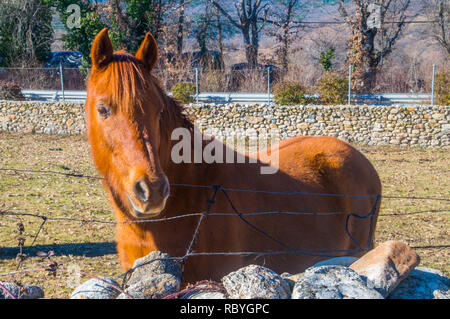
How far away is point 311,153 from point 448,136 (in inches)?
483

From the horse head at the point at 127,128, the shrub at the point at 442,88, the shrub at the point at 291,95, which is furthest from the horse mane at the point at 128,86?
the shrub at the point at 442,88

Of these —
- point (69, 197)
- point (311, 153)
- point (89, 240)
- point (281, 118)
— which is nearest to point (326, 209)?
point (311, 153)

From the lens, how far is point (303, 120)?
48.8 ft

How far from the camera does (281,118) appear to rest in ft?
49.3

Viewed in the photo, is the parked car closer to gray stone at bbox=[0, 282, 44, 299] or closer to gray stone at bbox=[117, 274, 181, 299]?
gray stone at bbox=[0, 282, 44, 299]

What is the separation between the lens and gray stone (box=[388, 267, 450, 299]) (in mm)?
2021

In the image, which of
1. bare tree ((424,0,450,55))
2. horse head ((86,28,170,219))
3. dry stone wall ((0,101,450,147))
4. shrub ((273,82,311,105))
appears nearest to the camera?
horse head ((86,28,170,219))

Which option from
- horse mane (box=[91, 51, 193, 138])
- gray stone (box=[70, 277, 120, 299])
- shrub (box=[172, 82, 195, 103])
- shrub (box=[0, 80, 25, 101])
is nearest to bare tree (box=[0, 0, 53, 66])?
shrub (box=[0, 80, 25, 101])

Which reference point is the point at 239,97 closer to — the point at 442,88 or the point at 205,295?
the point at 442,88

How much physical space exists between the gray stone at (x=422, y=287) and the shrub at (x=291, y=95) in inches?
571

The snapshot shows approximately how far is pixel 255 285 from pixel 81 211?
5922 millimetres

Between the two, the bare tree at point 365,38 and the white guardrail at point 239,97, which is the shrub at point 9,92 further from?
the bare tree at point 365,38

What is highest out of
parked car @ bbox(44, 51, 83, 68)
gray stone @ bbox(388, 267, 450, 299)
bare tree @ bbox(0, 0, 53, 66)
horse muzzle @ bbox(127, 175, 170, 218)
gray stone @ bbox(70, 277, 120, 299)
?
bare tree @ bbox(0, 0, 53, 66)

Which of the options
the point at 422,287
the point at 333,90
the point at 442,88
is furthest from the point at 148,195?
the point at 442,88
